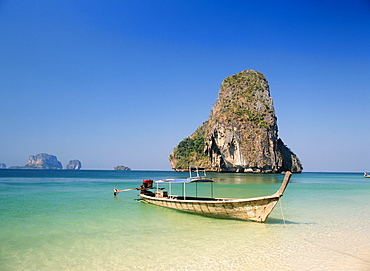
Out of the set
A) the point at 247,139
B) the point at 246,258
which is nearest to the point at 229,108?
the point at 247,139

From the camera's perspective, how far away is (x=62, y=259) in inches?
281

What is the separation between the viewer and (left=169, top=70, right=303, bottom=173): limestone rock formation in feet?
252

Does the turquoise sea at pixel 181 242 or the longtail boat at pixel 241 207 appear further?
the longtail boat at pixel 241 207

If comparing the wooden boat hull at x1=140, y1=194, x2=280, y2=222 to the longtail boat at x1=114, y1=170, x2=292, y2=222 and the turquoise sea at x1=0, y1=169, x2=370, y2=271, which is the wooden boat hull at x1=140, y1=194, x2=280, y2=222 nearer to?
the longtail boat at x1=114, y1=170, x2=292, y2=222

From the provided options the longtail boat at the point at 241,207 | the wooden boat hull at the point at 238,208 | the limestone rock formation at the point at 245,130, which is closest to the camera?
the longtail boat at the point at 241,207

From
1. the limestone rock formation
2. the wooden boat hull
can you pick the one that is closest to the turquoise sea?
the wooden boat hull

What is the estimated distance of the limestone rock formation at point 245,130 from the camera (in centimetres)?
7669

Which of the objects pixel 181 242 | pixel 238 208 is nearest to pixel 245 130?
pixel 238 208

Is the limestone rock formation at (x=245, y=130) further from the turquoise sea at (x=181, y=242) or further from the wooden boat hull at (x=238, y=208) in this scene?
the wooden boat hull at (x=238, y=208)

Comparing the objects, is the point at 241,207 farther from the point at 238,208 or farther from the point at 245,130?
the point at 245,130

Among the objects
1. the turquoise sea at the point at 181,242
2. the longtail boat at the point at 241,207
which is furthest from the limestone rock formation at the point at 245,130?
the longtail boat at the point at 241,207

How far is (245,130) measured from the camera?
78812 mm

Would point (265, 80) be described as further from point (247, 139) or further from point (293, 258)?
point (293, 258)

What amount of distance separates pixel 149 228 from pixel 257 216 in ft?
14.8
